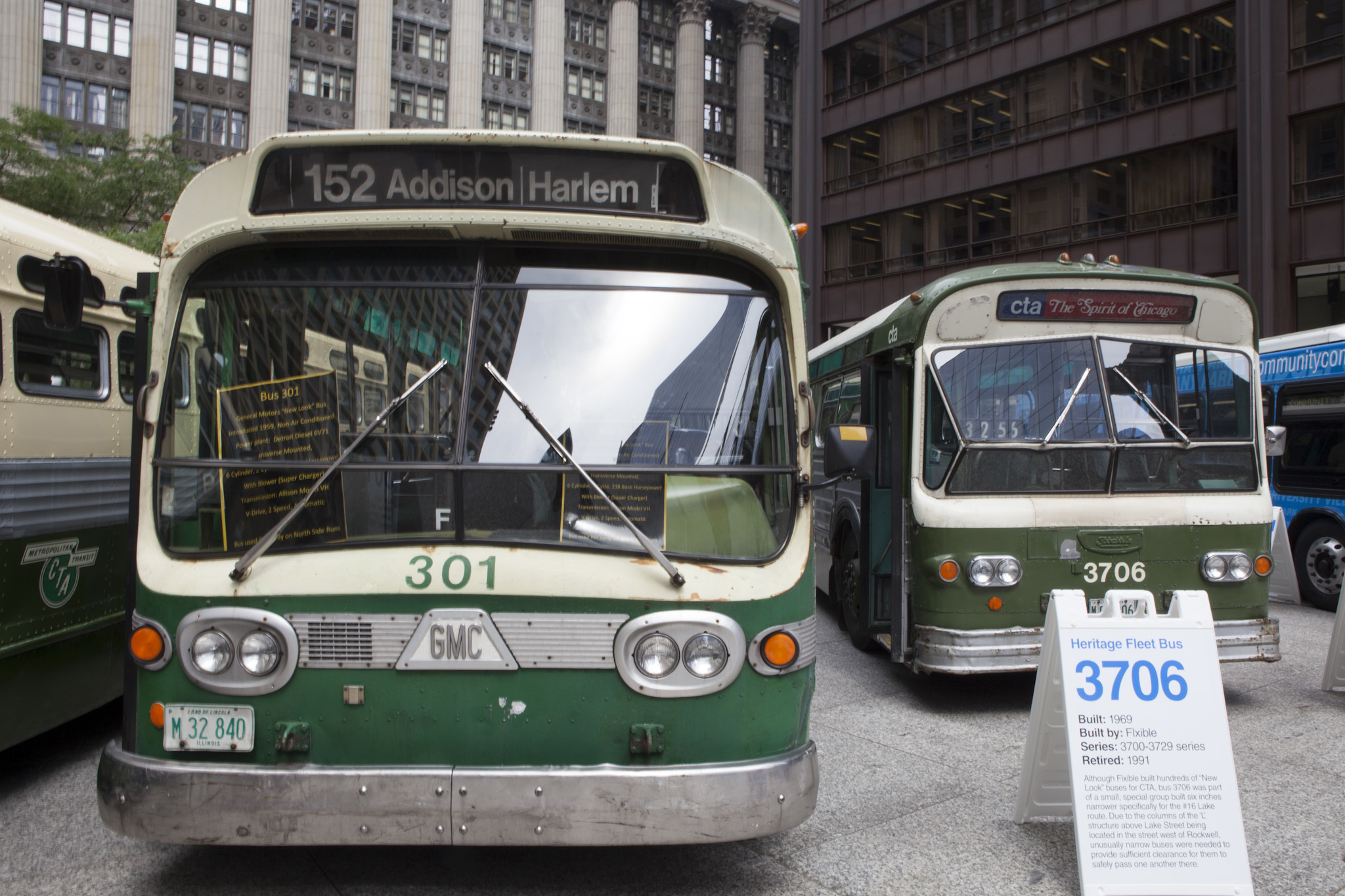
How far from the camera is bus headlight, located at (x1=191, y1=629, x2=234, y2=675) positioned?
10.7ft

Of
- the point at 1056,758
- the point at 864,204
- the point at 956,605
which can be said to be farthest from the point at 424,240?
the point at 864,204

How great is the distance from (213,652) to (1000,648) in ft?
15.2

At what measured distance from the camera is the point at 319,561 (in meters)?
3.32

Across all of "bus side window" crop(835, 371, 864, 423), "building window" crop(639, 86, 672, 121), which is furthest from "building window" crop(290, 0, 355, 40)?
"bus side window" crop(835, 371, 864, 423)

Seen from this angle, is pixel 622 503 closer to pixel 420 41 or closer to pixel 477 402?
pixel 477 402

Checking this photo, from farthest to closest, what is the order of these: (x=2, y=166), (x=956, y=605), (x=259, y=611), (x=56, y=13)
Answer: (x=56, y=13) → (x=2, y=166) → (x=956, y=605) → (x=259, y=611)

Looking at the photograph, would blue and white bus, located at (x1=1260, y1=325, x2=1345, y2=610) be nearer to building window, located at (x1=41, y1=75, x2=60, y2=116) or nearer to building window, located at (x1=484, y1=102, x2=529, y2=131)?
building window, located at (x1=484, y1=102, x2=529, y2=131)

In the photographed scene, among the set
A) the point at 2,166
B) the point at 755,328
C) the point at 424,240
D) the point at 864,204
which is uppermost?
the point at 864,204

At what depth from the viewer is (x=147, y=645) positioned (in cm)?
334

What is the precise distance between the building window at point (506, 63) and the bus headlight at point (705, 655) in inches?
1905

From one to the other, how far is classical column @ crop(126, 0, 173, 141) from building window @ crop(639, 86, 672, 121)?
74.9 feet

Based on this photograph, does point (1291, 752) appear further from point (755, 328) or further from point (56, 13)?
point (56, 13)

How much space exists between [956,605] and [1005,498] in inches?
29.7

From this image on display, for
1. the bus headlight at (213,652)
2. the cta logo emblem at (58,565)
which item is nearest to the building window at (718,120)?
the cta logo emblem at (58,565)
